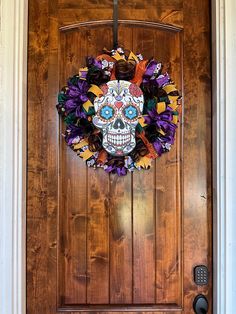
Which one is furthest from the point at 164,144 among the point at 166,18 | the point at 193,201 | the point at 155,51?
the point at 166,18

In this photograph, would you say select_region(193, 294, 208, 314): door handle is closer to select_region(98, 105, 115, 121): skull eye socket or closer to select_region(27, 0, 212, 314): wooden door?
select_region(27, 0, 212, 314): wooden door

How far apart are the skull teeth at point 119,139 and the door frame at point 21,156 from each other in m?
0.33

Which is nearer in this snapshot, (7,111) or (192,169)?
(7,111)

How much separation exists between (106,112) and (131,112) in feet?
0.31

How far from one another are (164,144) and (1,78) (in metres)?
0.65

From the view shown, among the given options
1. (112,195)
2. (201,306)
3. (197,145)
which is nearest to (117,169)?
(112,195)

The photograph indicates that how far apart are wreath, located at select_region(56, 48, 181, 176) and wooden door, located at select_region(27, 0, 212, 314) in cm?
5

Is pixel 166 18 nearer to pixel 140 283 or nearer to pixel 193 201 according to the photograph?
pixel 193 201

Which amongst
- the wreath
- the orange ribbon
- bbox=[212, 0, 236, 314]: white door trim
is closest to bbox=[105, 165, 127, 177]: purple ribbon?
the wreath

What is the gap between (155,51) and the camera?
130 cm

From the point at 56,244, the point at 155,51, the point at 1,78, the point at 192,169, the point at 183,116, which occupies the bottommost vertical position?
the point at 56,244

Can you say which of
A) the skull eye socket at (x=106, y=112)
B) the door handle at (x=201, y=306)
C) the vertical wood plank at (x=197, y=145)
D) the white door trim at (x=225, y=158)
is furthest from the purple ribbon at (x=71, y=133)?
the door handle at (x=201, y=306)

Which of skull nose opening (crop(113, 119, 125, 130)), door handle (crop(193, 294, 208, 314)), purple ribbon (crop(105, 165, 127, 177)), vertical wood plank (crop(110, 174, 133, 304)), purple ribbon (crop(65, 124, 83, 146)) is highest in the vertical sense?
skull nose opening (crop(113, 119, 125, 130))

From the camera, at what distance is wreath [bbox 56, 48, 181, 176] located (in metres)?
1.24
